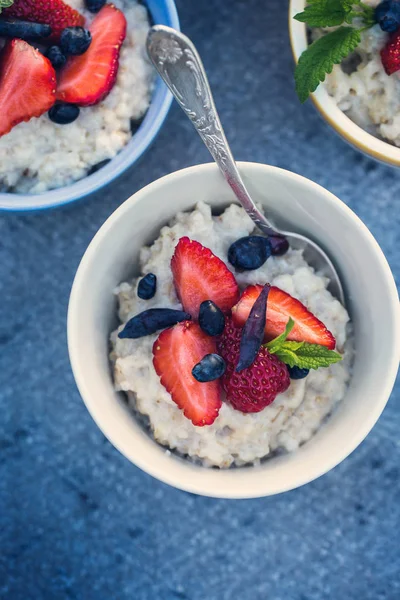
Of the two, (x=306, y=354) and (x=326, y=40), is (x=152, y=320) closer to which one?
(x=306, y=354)

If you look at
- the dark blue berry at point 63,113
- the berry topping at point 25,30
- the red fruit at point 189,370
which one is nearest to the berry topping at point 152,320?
the red fruit at point 189,370

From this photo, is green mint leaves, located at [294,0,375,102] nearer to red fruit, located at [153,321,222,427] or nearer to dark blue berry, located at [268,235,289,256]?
dark blue berry, located at [268,235,289,256]

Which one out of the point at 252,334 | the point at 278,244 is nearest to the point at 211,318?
the point at 252,334

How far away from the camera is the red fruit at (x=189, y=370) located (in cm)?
Answer: 115

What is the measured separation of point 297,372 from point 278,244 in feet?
0.73

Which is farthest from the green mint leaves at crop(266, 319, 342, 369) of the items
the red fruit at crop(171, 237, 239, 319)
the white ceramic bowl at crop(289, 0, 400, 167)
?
the white ceramic bowl at crop(289, 0, 400, 167)

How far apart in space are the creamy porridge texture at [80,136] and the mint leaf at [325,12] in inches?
11.6

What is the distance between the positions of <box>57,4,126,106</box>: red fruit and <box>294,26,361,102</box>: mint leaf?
12.9 inches

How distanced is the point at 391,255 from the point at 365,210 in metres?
0.10

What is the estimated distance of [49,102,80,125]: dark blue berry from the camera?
132 centimetres

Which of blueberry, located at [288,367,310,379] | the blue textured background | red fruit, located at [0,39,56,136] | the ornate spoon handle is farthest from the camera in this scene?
the blue textured background

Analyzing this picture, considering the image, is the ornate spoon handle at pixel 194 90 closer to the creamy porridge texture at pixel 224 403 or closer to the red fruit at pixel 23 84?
the creamy porridge texture at pixel 224 403

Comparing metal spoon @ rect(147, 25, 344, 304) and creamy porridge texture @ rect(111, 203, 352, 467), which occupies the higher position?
metal spoon @ rect(147, 25, 344, 304)

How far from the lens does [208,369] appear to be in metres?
1.11
